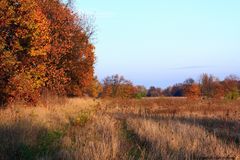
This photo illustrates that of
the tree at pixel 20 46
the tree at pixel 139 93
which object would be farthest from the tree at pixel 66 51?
the tree at pixel 139 93

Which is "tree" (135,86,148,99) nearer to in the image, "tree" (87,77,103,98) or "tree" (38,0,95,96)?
"tree" (87,77,103,98)

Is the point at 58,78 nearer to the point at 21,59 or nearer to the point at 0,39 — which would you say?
the point at 21,59

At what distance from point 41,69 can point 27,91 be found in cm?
187

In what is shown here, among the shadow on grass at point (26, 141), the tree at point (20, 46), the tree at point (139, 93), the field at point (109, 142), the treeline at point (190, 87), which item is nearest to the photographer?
the field at point (109, 142)

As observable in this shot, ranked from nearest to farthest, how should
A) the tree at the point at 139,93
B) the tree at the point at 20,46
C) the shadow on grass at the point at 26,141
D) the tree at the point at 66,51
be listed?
1. the shadow on grass at the point at 26,141
2. the tree at the point at 20,46
3. the tree at the point at 66,51
4. the tree at the point at 139,93

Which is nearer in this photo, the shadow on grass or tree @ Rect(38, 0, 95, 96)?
the shadow on grass

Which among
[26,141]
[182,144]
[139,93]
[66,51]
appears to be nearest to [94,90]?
[139,93]

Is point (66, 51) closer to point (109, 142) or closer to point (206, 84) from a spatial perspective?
point (109, 142)

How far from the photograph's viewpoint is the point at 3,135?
10062 millimetres

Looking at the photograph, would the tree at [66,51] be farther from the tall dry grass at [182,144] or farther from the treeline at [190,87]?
the treeline at [190,87]

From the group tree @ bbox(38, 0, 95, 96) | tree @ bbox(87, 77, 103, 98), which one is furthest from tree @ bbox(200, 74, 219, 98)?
tree @ bbox(38, 0, 95, 96)

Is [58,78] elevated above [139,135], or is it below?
above

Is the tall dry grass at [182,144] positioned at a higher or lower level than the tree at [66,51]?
lower

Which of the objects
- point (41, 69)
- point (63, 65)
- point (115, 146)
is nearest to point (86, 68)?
point (63, 65)
